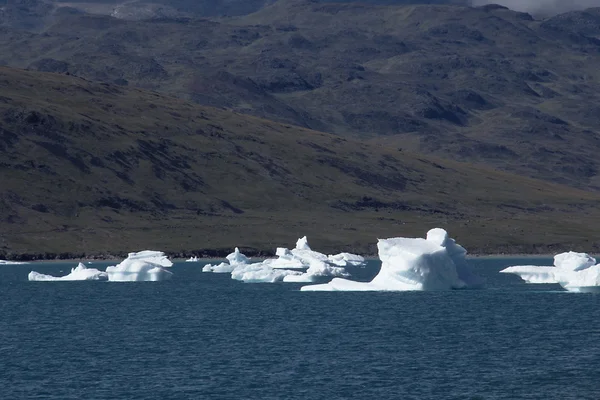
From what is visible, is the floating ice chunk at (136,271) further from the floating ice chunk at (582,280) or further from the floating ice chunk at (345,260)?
the floating ice chunk at (582,280)

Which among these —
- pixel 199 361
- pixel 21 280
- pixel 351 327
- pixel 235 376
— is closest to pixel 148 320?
pixel 351 327

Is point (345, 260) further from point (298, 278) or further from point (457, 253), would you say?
point (457, 253)

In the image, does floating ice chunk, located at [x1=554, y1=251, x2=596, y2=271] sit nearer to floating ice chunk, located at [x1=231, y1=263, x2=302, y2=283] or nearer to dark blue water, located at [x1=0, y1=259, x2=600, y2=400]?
dark blue water, located at [x1=0, y1=259, x2=600, y2=400]

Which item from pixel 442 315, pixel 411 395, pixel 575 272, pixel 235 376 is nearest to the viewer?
pixel 411 395

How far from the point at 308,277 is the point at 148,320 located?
4854 centimetres

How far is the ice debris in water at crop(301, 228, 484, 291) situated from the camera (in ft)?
292

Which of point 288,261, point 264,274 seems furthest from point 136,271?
point 288,261

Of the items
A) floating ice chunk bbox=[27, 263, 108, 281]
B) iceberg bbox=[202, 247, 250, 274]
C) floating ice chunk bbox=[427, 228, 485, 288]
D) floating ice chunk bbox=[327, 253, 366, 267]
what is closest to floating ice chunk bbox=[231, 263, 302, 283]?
iceberg bbox=[202, 247, 250, 274]

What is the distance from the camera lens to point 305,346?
6425 centimetres

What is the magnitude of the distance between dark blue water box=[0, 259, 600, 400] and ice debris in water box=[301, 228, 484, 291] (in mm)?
1514

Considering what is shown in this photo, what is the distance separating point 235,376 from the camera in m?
53.6

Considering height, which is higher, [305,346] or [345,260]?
[345,260]

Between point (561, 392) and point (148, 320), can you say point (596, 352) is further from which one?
point (148, 320)

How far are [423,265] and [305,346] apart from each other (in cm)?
2830
